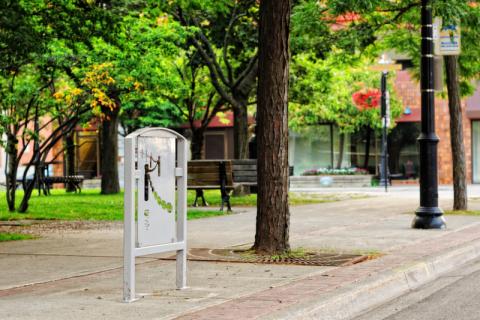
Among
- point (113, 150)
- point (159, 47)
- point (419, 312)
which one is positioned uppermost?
point (159, 47)

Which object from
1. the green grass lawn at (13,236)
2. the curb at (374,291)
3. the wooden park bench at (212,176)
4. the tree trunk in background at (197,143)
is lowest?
the curb at (374,291)

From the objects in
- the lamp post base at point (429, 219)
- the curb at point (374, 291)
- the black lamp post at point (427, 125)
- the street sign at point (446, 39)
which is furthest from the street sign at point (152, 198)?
the street sign at point (446, 39)

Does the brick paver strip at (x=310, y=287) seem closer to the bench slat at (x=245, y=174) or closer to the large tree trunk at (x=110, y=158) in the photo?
the bench slat at (x=245, y=174)

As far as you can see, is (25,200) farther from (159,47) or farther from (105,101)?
(159,47)

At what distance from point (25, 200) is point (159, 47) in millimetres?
5036

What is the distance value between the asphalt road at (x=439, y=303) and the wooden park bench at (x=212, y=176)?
961 centimetres

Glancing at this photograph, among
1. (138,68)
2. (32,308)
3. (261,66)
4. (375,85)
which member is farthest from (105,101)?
(375,85)

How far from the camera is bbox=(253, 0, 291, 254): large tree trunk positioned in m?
10.7


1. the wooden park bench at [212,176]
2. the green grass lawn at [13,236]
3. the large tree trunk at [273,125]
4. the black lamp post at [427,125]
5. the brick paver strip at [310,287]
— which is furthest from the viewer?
the wooden park bench at [212,176]

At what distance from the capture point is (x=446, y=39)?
16.5 metres

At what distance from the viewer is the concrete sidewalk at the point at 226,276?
7116mm

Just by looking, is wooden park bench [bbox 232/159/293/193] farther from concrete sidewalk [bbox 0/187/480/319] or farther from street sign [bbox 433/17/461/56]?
street sign [bbox 433/17/461/56]

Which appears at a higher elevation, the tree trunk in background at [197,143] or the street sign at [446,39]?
the street sign at [446,39]

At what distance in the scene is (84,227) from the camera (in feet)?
52.2
